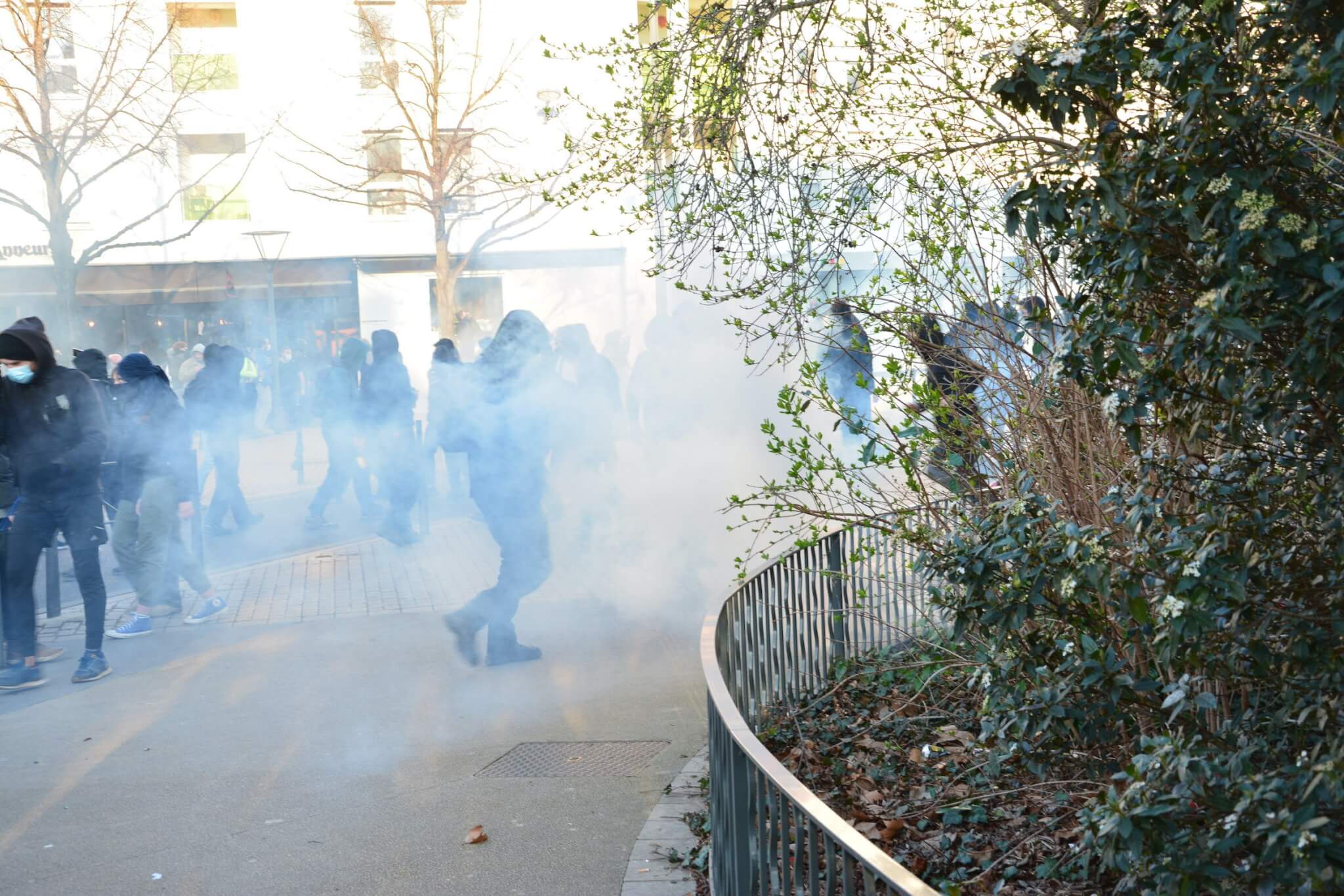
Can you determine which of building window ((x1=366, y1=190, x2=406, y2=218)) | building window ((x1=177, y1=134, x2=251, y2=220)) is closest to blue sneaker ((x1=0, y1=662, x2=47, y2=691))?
building window ((x1=366, y1=190, x2=406, y2=218))

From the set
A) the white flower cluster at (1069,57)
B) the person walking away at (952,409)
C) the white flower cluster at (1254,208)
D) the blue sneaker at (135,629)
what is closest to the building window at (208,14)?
the blue sneaker at (135,629)

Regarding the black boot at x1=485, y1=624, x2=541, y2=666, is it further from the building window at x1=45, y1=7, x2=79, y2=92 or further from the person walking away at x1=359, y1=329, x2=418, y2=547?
the building window at x1=45, y1=7, x2=79, y2=92

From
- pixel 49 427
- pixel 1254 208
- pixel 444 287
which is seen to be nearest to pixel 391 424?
pixel 49 427

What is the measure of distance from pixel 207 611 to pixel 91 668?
157 cm

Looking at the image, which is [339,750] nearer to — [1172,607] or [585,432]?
[585,432]

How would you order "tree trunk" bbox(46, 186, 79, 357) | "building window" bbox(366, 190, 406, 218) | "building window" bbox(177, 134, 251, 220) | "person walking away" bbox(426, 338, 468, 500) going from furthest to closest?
"building window" bbox(177, 134, 251, 220), "building window" bbox(366, 190, 406, 218), "tree trunk" bbox(46, 186, 79, 357), "person walking away" bbox(426, 338, 468, 500)

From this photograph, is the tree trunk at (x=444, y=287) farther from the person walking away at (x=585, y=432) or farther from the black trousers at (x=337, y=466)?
the person walking away at (x=585, y=432)

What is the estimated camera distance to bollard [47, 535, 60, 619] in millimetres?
8141

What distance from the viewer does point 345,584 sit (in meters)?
9.19

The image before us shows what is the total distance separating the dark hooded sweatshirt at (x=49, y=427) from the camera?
6754 millimetres

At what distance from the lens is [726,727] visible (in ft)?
10.0

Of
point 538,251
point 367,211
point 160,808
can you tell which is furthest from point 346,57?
point 160,808

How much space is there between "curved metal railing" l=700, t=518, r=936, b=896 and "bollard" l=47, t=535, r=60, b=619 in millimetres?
5431

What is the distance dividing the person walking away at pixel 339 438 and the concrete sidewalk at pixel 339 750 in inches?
125
